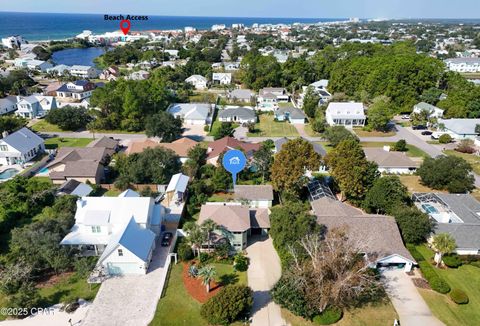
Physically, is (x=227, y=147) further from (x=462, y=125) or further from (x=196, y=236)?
(x=462, y=125)

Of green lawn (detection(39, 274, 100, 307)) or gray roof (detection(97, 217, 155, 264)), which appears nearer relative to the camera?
green lawn (detection(39, 274, 100, 307))

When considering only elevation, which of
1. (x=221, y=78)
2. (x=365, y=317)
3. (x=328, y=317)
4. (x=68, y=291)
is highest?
(x=221, y=78)

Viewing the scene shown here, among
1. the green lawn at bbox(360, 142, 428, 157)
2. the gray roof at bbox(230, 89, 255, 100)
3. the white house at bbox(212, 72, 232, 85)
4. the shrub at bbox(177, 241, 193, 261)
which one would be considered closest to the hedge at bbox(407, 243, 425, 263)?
the shrub at bbox(177, 241, 193, 261)

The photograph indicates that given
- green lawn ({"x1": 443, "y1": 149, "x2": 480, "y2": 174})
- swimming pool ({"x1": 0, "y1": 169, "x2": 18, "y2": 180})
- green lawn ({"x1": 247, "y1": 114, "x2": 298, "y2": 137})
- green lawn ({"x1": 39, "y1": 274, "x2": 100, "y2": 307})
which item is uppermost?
green lawn ({"x1": 443, "y1": 149, "x2": 480, "y2": 174})

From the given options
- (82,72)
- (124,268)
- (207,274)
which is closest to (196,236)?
(207,274)

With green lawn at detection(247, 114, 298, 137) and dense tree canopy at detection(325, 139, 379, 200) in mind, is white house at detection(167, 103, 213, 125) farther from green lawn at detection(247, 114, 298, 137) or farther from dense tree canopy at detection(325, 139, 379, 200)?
dense tree canopy at detection(325, 139, 379, 200)

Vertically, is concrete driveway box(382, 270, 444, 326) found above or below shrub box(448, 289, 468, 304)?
below
